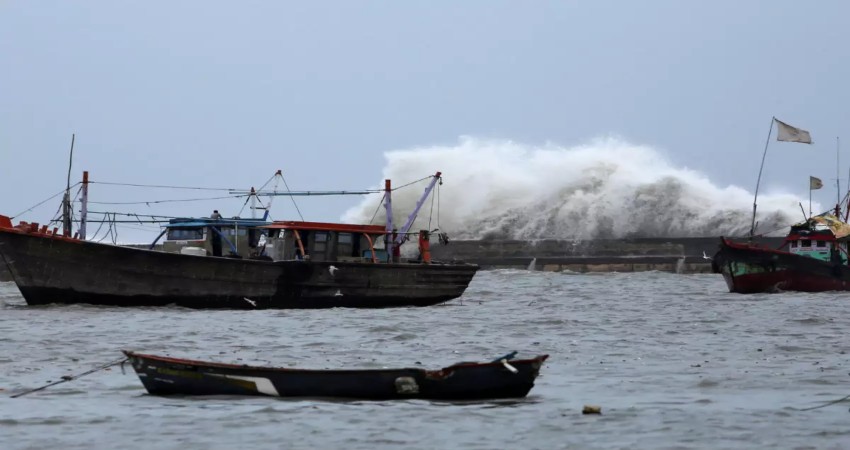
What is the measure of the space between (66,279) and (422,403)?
18649 millimetres

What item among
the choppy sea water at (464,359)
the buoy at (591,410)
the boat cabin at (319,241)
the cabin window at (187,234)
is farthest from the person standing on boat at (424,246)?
the buoy at (591,410)

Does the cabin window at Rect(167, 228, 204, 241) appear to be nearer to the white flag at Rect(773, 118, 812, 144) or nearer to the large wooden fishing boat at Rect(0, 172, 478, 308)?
the large wooden fishing boat at Rect(0, 172, 478, 308)

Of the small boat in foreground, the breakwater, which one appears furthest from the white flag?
the small boat in foreground

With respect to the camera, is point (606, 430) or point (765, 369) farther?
point (765, 369)

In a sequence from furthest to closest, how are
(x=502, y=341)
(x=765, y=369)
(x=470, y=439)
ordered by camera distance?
(x=502, y=341)
(x=765, y=369)
(x=470, y=439)

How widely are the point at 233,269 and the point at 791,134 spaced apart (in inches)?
1036

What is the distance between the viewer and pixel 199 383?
1625 centimetres

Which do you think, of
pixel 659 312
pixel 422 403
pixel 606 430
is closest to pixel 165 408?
pixel 422 403

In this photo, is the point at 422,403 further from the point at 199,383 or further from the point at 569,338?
the point at 569,338

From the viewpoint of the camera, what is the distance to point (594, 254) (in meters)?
84.8

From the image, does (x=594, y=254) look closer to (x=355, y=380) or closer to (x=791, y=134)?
(x=791, y=134)

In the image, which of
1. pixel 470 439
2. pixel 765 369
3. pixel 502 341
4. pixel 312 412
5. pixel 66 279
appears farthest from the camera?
pixel 66 279

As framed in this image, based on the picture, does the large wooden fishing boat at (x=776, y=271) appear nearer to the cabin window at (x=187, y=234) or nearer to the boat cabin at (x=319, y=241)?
the boat cabin at (x=319, y=241)

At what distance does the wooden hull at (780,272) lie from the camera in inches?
1762
